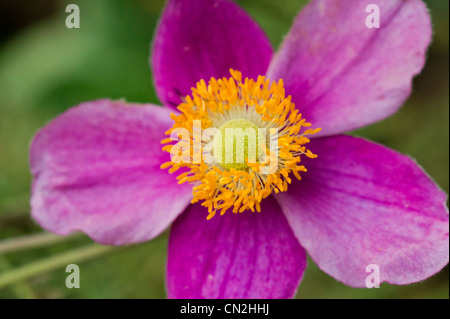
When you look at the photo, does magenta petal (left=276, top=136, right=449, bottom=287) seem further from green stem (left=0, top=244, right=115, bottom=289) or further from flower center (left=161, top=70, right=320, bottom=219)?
green stem (left=0, top=244, right=115, bottom=289)

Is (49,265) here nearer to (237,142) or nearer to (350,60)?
(237,142)

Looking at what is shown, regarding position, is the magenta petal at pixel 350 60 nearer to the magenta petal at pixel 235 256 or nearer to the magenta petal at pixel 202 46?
the magenta petal at pixel 202 46

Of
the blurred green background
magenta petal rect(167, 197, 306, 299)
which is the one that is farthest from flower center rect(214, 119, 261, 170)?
the blurred green background

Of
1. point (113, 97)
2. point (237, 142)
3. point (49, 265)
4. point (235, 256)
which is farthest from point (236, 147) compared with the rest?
point (113, 97)

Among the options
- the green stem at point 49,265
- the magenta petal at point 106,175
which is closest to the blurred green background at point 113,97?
the green stem at point 49,265
